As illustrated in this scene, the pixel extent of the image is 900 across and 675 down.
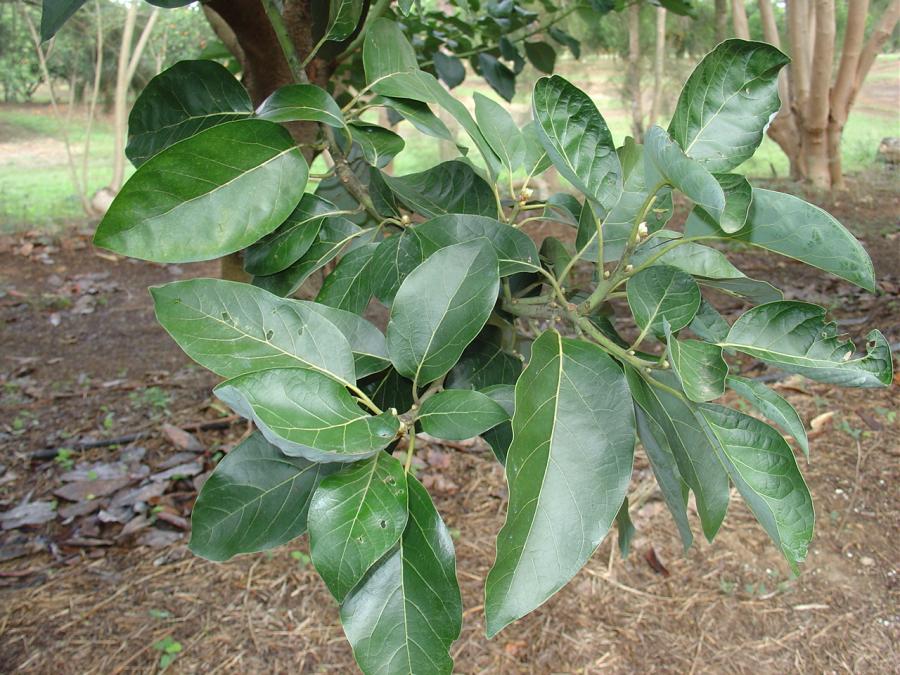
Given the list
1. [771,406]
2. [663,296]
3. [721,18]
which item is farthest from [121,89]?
[771,406]

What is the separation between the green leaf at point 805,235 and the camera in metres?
0.52

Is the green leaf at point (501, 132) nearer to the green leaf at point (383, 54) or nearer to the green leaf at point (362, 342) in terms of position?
the green leaf at point (383, 54)

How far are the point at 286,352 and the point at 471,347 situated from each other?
0.21m

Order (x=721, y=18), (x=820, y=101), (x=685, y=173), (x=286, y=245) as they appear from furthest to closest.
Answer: (x=721, y=18), (x=820, y=101), (x=286, y=245), (x=685, y=173)

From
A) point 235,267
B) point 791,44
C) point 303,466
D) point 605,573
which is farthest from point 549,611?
point 791,44

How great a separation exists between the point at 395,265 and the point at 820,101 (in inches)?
230

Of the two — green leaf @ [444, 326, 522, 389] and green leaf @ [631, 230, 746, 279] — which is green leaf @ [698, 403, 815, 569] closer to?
green leaf @ [631, 230, 746, 279]

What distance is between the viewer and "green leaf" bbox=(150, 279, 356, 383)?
55cm

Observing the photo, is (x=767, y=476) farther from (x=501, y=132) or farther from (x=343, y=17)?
(x=343, y=17)

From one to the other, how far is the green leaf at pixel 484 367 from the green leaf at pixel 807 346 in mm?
212

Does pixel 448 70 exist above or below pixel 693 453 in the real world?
above

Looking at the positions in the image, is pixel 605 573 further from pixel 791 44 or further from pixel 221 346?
pixel 791 44

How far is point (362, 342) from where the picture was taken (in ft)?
2.09

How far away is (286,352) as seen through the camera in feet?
1.87
